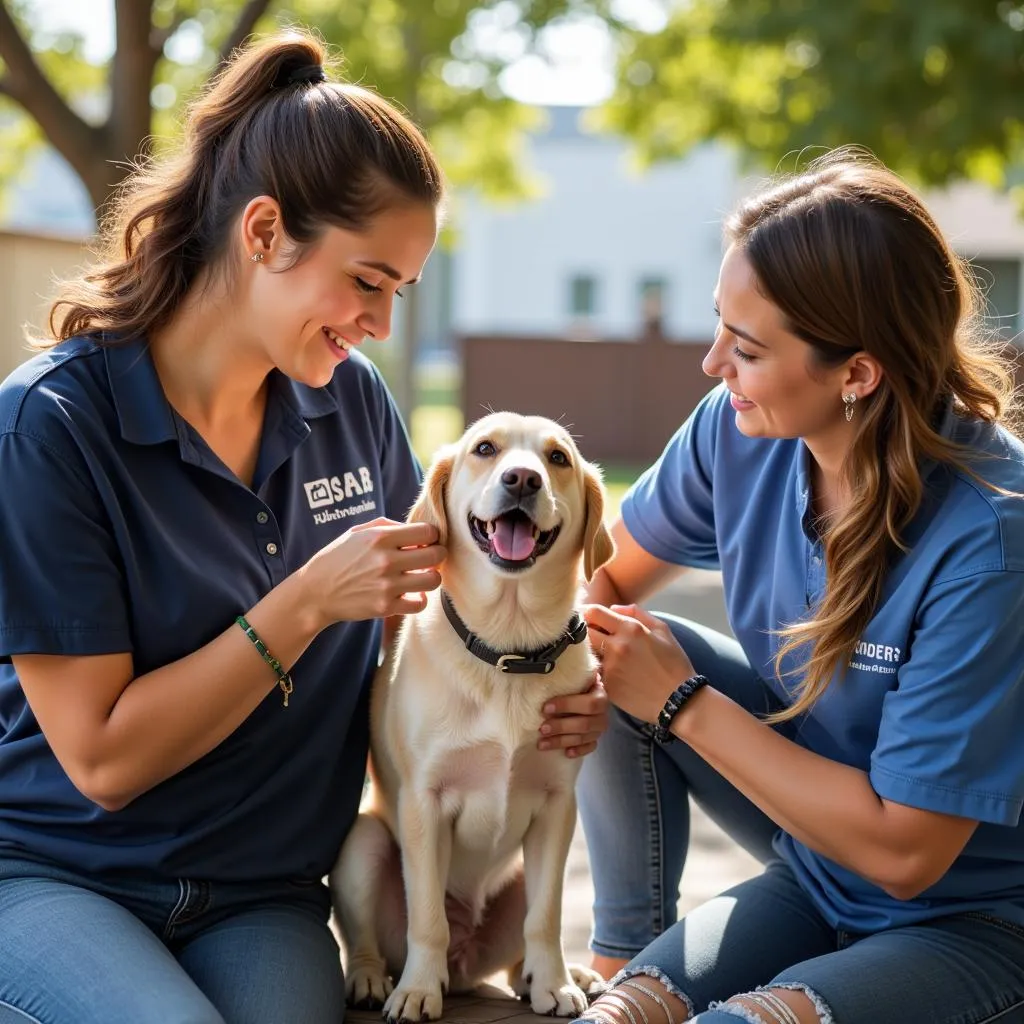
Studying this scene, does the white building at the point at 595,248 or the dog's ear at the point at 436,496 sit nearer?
the dog's ear at the point at 436,496

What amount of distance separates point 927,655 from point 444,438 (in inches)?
578

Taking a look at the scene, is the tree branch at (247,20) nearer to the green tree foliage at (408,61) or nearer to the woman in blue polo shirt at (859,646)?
the green tree foliage at (408,61)

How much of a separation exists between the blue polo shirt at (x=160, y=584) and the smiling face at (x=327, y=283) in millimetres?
236

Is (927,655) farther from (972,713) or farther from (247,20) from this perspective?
(247,20)

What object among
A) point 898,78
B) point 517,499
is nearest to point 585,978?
point 517,499

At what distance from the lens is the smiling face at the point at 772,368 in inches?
105

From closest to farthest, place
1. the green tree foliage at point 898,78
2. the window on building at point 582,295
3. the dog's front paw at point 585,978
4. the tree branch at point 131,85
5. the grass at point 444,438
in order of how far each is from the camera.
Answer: the dog's front paw at point 585,978 < the tree branch at point 131,85 < the green tree foliage at point 898,78 < the grass at point 444,438 < the window on building at point 582,295

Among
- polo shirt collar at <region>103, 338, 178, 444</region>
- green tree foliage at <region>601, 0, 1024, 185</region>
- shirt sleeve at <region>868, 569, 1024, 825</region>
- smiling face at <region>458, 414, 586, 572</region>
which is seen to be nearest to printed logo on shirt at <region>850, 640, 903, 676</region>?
shirt sleeve at <region>868, 569, 1024, 825</region>

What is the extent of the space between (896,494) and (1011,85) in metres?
9.36

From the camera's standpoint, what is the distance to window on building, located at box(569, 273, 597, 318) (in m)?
39.5

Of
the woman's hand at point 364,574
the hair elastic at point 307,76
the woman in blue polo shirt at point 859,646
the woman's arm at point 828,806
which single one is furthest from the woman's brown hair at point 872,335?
the hair elastic at point 307,76

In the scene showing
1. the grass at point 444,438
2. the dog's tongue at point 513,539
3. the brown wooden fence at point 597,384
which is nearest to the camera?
the dog's tongue at point 513,539

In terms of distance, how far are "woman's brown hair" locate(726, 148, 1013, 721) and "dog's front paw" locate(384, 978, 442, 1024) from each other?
96 cm

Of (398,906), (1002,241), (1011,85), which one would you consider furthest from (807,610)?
(1002,241)
